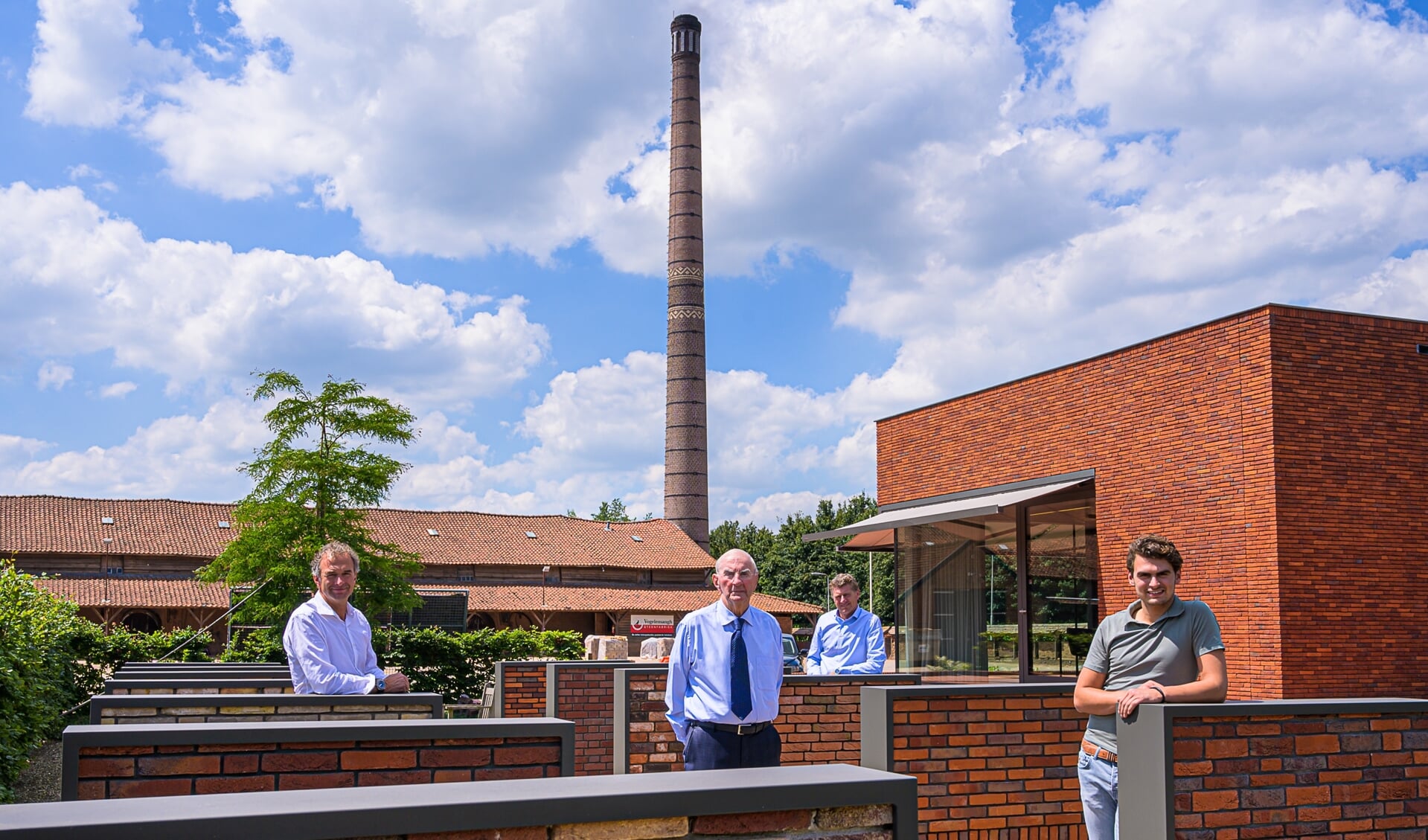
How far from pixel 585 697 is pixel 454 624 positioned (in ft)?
60.9

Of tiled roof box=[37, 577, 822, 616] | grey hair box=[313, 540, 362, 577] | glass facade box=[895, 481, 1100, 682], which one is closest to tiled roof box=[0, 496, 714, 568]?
tiled roof box=[37, 577, 822, 616]

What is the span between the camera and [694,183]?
5181 centimetres

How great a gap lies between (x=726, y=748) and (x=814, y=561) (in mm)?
63485

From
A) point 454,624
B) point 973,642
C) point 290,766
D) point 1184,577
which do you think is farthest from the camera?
point 454,624

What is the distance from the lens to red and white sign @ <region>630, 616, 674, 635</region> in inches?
1547

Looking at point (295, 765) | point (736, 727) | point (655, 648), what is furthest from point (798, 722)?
point (655, 648)

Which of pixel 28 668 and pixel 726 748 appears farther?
pixel 28 668

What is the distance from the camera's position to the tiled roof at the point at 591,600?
48281 millimetres

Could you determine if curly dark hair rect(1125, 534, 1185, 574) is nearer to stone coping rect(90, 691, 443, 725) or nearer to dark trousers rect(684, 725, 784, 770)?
dark trousers rect(684, 725, 784, 770)

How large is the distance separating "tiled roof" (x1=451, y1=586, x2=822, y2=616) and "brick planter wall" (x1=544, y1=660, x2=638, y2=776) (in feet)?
121

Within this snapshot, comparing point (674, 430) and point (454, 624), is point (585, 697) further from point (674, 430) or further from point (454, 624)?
point (674, 430)

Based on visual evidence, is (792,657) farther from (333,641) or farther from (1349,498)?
(333,641)

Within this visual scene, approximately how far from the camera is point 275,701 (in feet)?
16.3

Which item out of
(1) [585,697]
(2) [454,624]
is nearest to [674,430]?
(2) [454,624]
